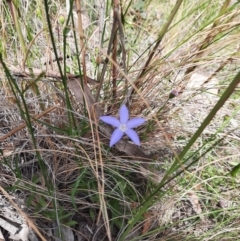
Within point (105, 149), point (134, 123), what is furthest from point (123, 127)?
point (105, 149)

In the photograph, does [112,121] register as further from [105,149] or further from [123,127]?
[105,149]

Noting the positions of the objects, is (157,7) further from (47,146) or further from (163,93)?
(47,146)

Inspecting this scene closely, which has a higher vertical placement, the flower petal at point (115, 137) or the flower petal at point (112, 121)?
the flower petal at point (112, 121)

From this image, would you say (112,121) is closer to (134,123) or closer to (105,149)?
(134,123)

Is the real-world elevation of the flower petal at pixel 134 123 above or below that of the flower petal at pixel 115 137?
above

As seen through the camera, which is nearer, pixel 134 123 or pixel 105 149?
pixel 134 123

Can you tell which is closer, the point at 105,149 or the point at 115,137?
the point at 115,137

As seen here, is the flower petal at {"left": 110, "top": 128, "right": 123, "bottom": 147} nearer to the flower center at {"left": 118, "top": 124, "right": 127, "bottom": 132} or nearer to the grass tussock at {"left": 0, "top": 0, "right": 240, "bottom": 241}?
the flower center at {"left": 118, "top": 124, "right": 127, "bottom": 132}

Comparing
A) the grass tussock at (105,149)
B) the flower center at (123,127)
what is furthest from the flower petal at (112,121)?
the grass tussock at (105,149)

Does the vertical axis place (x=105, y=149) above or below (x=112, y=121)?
below

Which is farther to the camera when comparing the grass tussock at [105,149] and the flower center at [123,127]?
the grass tussock at [105,149]

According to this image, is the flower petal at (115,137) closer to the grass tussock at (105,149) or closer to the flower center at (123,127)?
the flower center at (123,127)

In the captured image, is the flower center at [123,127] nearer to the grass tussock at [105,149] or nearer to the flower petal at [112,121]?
the flower petal at [112,121]
